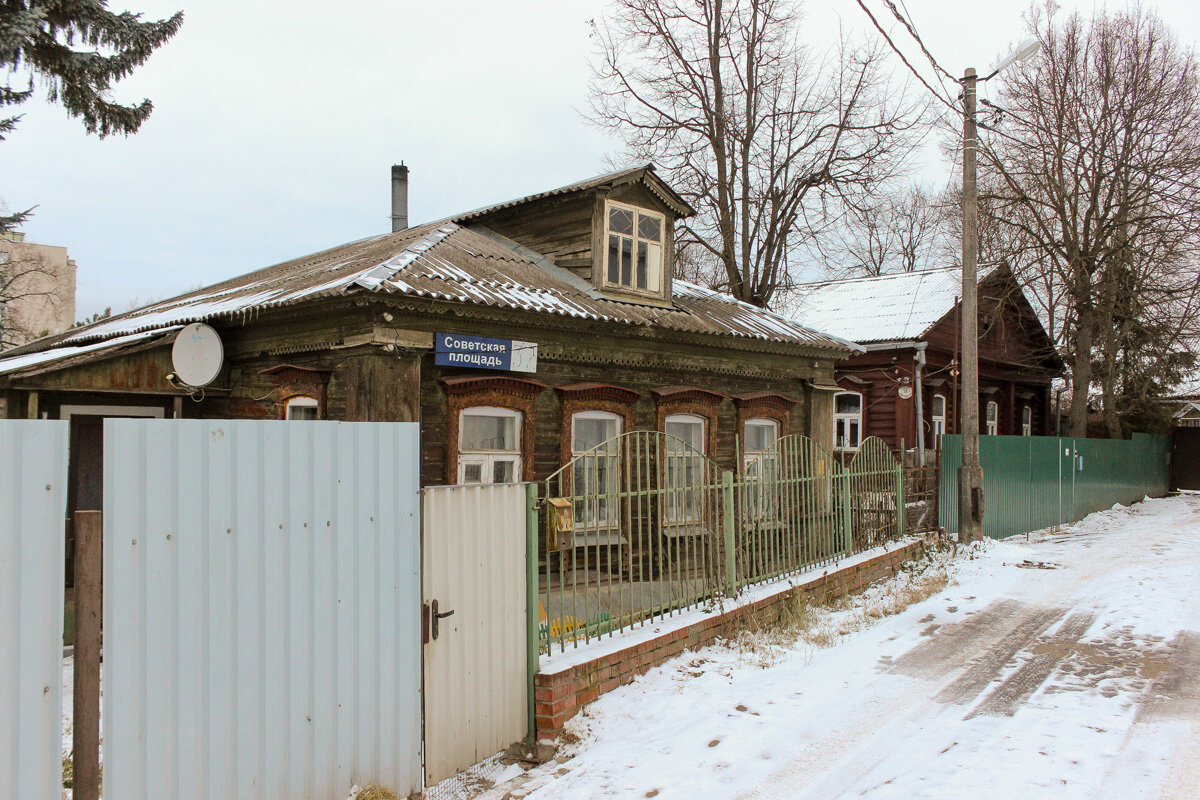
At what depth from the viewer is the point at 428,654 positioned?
4367mm

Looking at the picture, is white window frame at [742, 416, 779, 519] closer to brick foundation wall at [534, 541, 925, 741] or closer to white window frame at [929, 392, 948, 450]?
brick foundation wall at [534, 541, 925, 741]

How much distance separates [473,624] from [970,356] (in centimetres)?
1060

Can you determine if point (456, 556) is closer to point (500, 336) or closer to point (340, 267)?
point (500, 336)

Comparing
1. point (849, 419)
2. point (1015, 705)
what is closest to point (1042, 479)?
point (849, 419)

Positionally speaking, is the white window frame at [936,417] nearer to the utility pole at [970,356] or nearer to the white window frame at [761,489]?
the utility pole at [970,356]

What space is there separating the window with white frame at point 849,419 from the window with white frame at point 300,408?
49.4 ft

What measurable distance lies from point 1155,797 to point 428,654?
3862 mm

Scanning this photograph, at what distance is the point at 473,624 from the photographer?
4.67m

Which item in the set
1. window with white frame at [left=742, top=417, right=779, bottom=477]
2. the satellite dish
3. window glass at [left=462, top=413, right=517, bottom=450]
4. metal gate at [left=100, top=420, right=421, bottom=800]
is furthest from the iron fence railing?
the satellite dish

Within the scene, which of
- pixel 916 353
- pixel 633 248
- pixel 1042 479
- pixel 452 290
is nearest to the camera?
pixel 452 290

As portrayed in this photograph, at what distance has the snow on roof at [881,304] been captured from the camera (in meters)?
20.8

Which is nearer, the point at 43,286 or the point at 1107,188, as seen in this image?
the point at 1107,188

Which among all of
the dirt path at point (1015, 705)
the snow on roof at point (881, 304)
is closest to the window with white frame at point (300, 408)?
the dirt path at point (1015, 705)

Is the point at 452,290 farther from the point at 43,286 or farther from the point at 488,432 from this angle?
the point at 43,286
